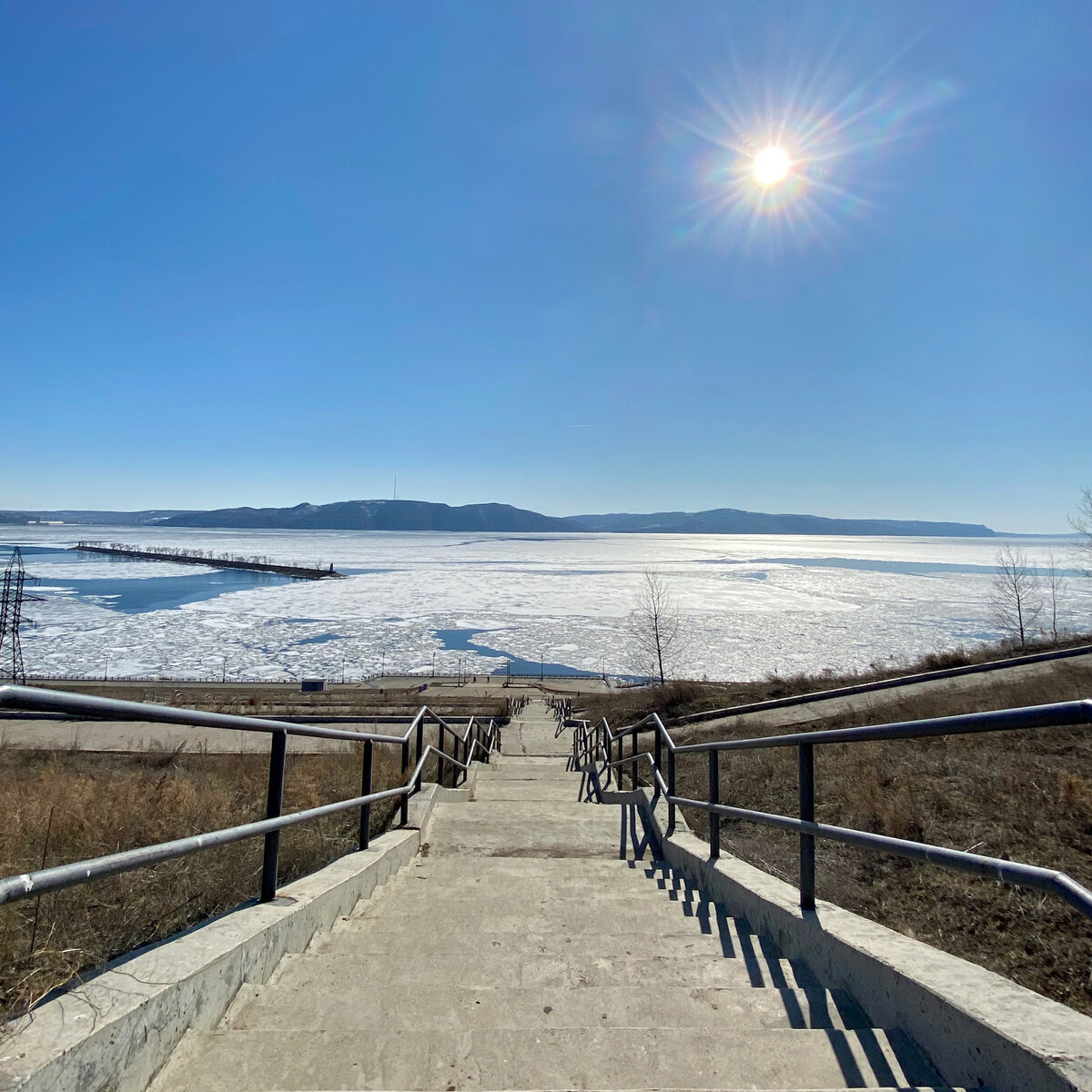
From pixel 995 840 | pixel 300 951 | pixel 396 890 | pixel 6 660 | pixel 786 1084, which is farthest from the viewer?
pixel 6 660

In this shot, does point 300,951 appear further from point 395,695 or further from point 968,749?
point 395,695

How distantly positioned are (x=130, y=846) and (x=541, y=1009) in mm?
2922

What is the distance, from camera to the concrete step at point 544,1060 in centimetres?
198

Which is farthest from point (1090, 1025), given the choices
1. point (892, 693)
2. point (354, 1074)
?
point (892, 693)

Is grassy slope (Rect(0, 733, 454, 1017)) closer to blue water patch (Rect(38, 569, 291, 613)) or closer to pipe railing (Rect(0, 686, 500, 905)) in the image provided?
pipe railing (Rect(0, 686, 500, 905))

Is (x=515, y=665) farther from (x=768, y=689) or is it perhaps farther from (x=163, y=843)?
(x=163, y=843)

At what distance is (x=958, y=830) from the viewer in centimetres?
493

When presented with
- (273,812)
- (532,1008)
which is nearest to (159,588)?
(273,812)

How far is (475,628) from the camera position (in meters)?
48.4

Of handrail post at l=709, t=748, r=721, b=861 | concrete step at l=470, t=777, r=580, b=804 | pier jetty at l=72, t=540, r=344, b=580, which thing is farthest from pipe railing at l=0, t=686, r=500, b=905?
pier jetty at l=72, t=540, r=344, b=580

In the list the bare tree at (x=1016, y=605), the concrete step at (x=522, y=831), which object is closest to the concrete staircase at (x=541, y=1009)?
the concrete step at (x=522, y=831)

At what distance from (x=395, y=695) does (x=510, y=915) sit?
24881 millimetres

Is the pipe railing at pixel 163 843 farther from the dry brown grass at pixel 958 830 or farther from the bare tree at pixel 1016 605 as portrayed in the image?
the bare tree at pixel 1016 605

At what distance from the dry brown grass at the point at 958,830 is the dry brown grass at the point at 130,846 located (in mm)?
3363
